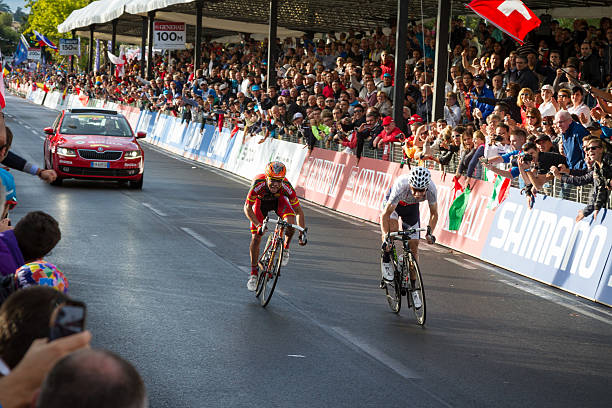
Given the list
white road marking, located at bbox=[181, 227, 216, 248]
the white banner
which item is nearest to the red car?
white road marking, located at bbox=[181, 227, 216, 248]

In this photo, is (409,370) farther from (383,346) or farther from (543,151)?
(543,151)

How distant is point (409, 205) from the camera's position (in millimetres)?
10562

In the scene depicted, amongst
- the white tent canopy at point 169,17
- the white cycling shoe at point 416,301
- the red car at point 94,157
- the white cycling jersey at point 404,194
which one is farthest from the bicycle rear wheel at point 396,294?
the white tent canopy at point 169,17

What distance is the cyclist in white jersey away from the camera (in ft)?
32.0

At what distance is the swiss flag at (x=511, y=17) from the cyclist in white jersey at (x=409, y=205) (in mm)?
5419

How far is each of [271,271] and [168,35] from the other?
1280 inches

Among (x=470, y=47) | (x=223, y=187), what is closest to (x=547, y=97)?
(x=470, y=47)

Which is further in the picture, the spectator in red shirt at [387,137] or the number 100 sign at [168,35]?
the number 100 sign at [168,35]

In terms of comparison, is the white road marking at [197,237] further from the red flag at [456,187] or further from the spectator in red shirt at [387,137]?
the spectator in red shirt at [387,137]

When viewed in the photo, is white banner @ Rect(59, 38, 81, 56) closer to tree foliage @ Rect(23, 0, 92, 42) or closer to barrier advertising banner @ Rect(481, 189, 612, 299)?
tree foliage @ Rect(23, 0, 92, 42)

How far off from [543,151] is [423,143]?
164 inches

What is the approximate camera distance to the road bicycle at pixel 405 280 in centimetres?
950

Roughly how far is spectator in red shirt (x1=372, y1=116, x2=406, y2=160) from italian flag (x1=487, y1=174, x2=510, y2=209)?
4395 mm

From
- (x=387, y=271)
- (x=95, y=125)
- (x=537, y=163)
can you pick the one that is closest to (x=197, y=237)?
(x=387, y=271)
